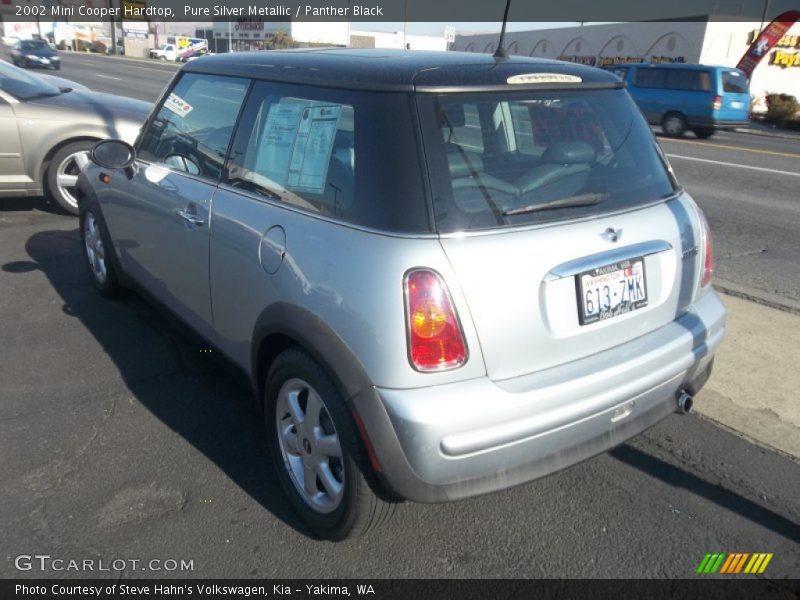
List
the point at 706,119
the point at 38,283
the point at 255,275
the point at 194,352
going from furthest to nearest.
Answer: the point at 706,119, the point at 38,283, the point at 194,352, the point at 255,275

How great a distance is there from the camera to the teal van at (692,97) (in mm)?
18344

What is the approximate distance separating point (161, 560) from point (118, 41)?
271ft

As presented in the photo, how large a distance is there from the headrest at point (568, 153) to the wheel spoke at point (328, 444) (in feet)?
4.27

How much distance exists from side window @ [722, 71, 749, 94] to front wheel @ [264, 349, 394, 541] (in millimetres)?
19065

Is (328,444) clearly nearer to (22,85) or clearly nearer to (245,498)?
(245,498)

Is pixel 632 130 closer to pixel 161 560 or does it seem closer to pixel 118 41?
pixel 161 560

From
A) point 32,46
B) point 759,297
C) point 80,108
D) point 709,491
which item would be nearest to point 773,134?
point 759,297

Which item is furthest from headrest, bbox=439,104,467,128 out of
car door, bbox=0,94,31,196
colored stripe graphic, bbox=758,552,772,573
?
car door, bbox=0,94,31,196

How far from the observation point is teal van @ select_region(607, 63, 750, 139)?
1834 centimetres

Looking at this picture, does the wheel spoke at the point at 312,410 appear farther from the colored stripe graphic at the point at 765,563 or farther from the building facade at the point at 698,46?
the building facade at the point at 698,46

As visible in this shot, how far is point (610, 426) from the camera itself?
2.52m

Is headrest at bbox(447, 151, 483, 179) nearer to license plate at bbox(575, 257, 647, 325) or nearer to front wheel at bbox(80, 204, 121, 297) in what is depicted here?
license plate at bbox(575, 257, 647, 325)

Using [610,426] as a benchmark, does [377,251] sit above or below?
above

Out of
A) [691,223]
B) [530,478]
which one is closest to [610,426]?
[530,478]
